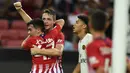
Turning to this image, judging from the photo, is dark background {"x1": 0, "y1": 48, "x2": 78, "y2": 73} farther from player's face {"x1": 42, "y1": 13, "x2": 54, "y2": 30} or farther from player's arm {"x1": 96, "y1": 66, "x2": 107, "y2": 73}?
player's arm {"x1": 96, "y1": 66, "x2": 107, "y2": 73}

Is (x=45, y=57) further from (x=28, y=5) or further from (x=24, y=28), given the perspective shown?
(x=28, y=5)

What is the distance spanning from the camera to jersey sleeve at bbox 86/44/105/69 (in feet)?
21.1

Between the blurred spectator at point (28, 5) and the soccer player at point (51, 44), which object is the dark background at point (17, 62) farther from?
the soccer player at point (51, 44)

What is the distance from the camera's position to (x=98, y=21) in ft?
21.1

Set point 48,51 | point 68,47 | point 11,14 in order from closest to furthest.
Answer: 1. point 48,51
2. point 68,47
3. point 11,14

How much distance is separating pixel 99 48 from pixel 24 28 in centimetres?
693

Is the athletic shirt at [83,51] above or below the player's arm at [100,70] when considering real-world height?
below

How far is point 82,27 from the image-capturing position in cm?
874

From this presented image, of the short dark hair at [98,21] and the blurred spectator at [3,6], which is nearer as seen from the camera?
the short dark hair at [98,21]

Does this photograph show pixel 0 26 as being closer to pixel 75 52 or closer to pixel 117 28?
pixel 75 52

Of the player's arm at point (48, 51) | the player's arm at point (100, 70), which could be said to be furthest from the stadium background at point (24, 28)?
the player's arm at point (100, 70)

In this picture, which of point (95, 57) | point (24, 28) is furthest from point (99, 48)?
point (24, 28)

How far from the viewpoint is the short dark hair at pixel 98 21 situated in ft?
21.1

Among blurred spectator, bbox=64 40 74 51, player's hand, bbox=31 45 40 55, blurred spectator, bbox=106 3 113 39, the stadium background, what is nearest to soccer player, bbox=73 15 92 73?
player's hand, bbox=31 45 40 55
